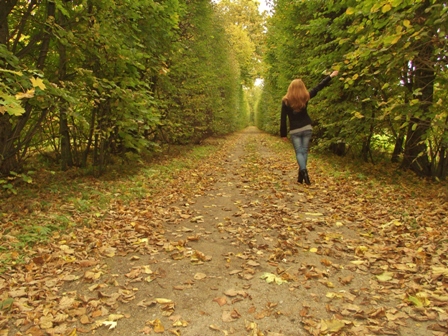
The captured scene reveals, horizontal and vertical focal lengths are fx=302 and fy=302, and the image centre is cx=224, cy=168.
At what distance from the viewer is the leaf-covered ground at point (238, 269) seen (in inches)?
109

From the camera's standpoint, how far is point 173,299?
314 cm

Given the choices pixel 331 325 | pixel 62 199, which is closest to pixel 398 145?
pixel 331 325

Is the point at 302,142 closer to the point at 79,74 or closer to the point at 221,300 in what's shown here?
the point at 221,300

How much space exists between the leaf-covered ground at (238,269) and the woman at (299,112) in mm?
1389

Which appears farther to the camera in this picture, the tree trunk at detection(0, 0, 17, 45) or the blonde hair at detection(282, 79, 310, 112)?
the blonde hair at detection(282, 79, 310, 112)

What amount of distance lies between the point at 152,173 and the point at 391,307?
7604 mm

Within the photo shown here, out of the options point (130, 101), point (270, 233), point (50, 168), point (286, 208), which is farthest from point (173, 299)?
point (50, 168)

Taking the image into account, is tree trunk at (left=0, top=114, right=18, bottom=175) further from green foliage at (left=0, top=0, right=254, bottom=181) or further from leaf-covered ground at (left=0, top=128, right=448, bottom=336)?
leaf-covered ground at (left=0, top=128, right=448, bottom=336)

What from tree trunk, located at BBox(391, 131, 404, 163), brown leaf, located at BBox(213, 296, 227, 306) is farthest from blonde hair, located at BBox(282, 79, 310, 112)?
brown leaf, located at BBox(213, 296, 227, 306)

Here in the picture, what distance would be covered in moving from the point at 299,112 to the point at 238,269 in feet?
14.8

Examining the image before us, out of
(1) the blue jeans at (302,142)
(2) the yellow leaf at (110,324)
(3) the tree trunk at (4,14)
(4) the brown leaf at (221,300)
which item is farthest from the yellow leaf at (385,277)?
(3) the tree trunk at (4,14)

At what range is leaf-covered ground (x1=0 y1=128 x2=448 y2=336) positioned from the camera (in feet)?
9.11

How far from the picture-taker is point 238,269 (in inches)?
146

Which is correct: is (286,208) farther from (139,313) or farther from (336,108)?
(336,108)
